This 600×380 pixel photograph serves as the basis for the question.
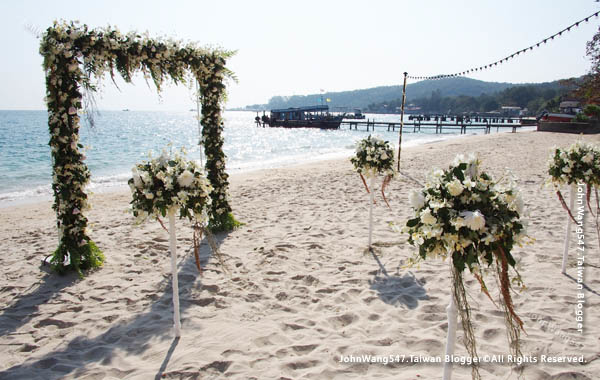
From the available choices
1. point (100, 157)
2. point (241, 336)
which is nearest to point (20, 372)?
point (241, 336)

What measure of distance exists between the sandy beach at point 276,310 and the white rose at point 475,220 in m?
1.15

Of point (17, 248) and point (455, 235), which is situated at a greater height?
point (455, 235)

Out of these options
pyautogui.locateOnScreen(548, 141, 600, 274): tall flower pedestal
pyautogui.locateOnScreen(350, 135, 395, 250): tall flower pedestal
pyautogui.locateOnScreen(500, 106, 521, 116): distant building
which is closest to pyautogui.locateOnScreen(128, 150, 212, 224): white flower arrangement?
pyautogui.locateOnScreen(350, 135, 395, 250): tall flower pedestal

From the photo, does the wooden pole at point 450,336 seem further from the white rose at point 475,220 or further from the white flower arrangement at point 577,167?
the white flower arrangement at point 577,167

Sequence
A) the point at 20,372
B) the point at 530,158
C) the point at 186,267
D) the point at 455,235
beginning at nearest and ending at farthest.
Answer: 1. the point at 455,235
2. the point at 20,372
3. the point at 186,267
4. the point at 530,158

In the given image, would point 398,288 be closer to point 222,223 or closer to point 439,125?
point 222,223

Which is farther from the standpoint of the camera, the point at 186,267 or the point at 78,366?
the point at 186,267

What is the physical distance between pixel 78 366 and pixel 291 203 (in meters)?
6.02

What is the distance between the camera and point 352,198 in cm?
902

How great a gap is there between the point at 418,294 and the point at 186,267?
3.33m

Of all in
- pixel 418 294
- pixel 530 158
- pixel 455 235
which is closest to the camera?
pixel 455 235

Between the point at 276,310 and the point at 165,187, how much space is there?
1.89 meters

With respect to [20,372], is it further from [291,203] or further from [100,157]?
[100,157]

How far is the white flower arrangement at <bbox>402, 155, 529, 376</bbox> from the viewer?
1.94m
